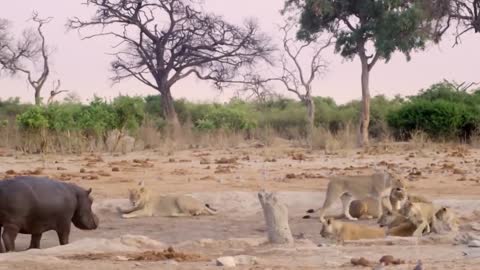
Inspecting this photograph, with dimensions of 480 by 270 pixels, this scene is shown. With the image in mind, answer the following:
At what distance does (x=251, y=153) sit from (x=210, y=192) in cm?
1044

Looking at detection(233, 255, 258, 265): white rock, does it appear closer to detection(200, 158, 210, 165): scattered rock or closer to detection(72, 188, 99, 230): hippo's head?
detection(72, 188, 99, 230): hippo's head

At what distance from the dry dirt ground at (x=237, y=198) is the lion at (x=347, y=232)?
0.49ft

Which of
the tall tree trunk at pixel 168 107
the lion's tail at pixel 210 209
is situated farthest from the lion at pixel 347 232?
the tall tree trunk at pixel 168 107

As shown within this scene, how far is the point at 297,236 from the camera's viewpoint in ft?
44.0

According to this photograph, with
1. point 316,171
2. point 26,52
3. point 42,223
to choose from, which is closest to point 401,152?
point 316,171

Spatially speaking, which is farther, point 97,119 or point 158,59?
point 158,59

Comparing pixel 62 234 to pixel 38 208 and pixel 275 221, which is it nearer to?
pixel 38 208

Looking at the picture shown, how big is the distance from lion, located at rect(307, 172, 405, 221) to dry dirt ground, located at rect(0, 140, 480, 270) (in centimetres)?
55

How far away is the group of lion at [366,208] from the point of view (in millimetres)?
12234

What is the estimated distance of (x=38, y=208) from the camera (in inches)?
484

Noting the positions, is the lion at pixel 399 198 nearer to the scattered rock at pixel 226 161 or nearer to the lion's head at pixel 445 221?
the lion's head at pixel 445 221

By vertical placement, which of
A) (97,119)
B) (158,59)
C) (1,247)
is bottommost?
(1,247)

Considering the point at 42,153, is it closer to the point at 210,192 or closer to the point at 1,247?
the point at 210,192

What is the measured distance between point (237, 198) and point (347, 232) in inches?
208
